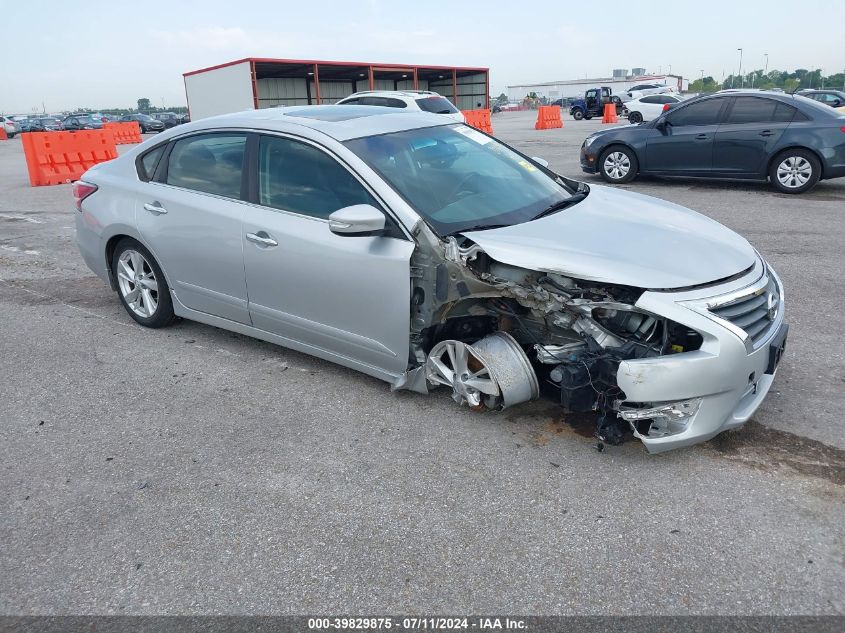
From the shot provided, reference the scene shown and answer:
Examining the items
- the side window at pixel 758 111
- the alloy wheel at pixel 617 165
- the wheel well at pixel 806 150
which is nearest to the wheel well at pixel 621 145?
the alloy wheel at pixel 617 165

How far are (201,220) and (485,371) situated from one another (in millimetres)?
2202

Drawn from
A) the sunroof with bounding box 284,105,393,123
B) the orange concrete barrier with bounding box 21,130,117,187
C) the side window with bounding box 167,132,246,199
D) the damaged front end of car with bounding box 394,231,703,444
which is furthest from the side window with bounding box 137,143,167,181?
the orange concrete barrier with bounding box 21,130,117,187

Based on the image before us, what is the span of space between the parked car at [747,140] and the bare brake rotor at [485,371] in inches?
325

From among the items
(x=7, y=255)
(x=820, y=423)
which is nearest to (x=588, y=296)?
(x=820, y=423)

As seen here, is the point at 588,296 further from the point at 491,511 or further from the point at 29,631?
the point at 29,631

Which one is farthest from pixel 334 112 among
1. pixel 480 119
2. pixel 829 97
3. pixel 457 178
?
pixel 829 97

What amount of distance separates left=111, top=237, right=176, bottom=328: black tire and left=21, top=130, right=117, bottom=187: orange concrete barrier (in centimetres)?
1097

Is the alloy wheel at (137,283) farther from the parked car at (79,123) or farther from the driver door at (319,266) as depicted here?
the parked car at (79,123)

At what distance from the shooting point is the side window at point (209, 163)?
4.46 m

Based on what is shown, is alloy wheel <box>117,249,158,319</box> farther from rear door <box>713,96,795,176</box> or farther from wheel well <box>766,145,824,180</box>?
wheel well <box>766,145,824,180</box>

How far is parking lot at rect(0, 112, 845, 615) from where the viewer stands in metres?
2.50

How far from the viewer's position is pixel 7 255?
8.11 m

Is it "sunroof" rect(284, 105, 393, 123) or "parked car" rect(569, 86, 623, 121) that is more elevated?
"sunroof" rect(284, 105, 393, 123)

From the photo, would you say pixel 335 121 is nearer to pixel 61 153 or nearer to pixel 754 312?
pixel 754 312
